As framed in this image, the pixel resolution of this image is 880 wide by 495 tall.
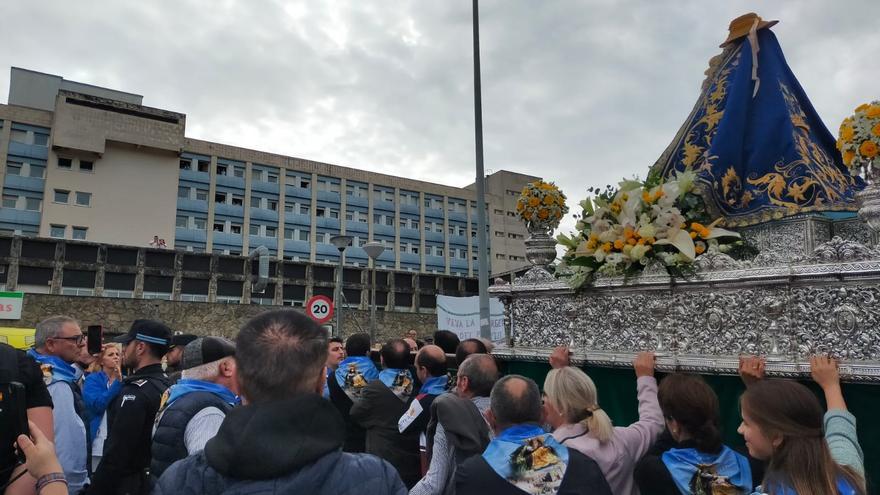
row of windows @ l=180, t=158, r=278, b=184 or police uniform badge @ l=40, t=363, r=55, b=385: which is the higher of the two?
row of windows @ l=180, t=158, r=278, b=184

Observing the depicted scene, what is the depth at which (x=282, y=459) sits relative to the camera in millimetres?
1749

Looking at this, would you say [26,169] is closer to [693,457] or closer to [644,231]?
[644,231]

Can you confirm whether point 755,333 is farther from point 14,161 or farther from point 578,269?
point 14,161

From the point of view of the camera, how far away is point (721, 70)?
588cm

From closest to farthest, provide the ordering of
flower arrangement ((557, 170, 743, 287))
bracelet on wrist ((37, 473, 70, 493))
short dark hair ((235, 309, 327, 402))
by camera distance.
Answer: short dark hair ((235, 309, 327, 402)), bracelet on wrist ((37, 473, 70, 493)), flower arrangement ((557, 170, 743, 287))

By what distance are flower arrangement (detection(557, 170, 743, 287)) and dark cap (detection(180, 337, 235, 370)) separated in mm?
2733

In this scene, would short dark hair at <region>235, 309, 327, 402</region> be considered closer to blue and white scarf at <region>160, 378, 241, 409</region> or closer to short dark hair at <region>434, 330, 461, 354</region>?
blue and white scarf at <region>160, 378, 241, 409</region>

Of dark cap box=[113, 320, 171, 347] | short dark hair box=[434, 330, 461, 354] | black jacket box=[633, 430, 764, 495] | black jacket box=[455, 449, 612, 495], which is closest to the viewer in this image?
black jacket box=[455, 449, 612, 495]

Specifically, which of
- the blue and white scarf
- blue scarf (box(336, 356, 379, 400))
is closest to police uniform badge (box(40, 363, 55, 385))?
the blue and white scarf

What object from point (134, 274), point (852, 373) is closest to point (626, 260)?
point (852, 373)

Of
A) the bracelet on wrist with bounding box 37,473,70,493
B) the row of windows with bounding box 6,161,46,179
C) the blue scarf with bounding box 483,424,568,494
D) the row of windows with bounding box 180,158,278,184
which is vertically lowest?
the blue scarf with bounding box 483,424,568,494

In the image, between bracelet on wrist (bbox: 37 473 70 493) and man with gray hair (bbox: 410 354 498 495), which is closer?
bracelet on wrist (bbox: 37 473 70 493)

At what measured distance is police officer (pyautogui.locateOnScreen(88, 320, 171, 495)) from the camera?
3.66m

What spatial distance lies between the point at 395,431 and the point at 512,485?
2.62 m
